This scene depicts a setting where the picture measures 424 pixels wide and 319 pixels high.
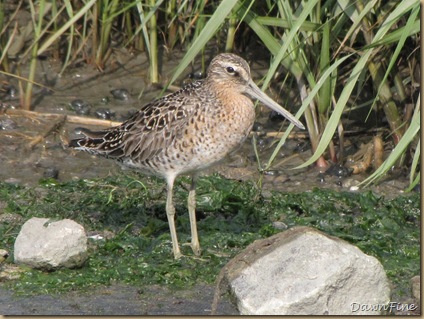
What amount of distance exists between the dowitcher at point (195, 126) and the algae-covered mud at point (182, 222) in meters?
0.26

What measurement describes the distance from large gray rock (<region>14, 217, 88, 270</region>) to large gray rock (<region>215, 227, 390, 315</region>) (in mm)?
1128

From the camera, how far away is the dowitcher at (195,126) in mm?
6500

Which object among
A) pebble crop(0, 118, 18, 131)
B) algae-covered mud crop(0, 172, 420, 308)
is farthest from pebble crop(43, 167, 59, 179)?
pebble crop(0, 118, 18, 131)

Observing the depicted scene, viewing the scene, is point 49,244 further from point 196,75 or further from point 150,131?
point 196,75

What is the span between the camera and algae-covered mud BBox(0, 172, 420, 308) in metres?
6.14

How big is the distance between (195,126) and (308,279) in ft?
5.84

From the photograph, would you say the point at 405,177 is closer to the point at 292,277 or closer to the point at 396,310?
the point at 396,310

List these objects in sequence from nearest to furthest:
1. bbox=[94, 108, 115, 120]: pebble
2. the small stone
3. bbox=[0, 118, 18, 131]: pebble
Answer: the small stone, bbox=[0, 118, 18, 131]: pebble, bbox=[94, 108, 115, 120]: pebble

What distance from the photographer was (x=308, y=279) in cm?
503

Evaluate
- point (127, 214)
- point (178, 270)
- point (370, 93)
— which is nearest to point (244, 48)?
point (370, 93)

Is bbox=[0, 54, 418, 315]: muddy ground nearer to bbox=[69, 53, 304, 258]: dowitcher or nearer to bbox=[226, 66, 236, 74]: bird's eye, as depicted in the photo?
bbox=[69, 53, 304, 258]: dowitcher

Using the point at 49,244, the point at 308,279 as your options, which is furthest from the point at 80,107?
the point at 308,279

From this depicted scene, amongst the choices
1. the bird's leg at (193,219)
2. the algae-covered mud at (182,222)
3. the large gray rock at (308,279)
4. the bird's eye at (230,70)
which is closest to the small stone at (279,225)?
the algae-covered mud at (182,222)

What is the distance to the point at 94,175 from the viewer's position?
8281 mm
